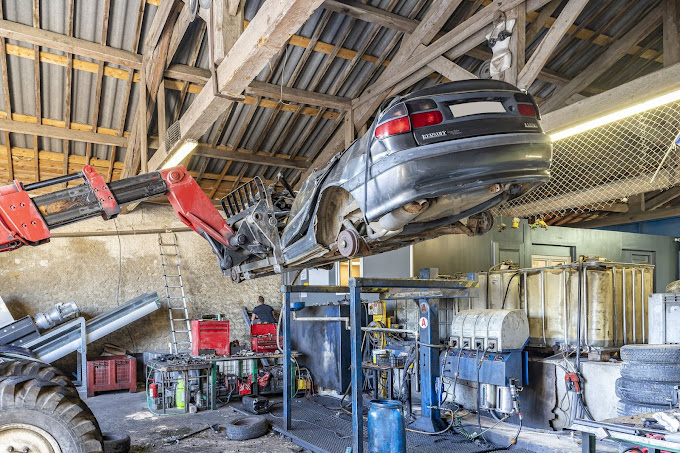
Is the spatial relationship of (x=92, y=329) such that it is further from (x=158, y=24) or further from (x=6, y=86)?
(x=158, y=24)

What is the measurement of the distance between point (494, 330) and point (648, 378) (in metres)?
2.07

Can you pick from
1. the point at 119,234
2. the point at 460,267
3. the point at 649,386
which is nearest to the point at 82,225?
the point at 119,234

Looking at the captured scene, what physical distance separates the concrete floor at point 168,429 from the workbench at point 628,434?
11.6ft

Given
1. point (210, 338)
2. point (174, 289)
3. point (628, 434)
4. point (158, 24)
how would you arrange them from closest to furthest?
point (628, 434) < point (158, 24) < point (210, 338) < point (174, 289)

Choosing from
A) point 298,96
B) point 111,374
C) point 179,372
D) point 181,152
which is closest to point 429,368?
point 179,372

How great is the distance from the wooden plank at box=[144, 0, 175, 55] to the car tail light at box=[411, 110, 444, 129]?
14.6 feet

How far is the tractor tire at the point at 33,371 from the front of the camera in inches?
176

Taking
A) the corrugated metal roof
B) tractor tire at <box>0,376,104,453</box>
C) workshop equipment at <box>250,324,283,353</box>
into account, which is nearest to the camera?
tractor tire at <box>0,376,104,453</box>

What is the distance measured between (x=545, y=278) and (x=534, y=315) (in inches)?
21.5

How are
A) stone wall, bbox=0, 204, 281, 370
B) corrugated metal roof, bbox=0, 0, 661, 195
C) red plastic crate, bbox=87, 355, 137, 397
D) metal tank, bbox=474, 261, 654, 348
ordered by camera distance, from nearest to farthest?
metal tank, bbox=474, 261, 654, 348, corrugated metal roof, bbox=0, 0, 661, 195, red plastic crate, bbox=87, 355, 137, 397, stone wall, bbox=0, 204, 281, 370

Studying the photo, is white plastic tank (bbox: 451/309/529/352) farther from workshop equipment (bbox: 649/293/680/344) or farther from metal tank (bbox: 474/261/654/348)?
workshop equipment (bbox: 649/293/680/344)

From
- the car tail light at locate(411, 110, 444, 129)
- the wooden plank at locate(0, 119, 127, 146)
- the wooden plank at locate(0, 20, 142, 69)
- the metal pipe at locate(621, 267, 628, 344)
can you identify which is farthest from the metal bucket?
the wooden plank at locate(0, 119, 127, 146)

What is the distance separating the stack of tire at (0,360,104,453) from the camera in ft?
12.2

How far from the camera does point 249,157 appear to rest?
9.91 m
